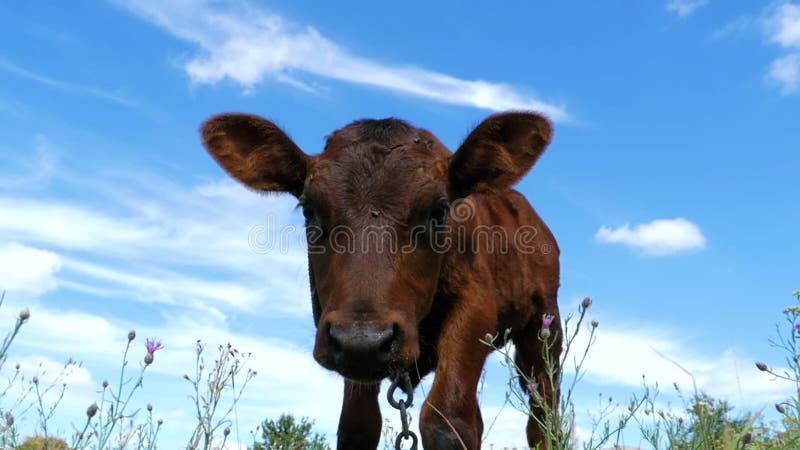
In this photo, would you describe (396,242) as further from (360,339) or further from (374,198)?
(360,339)

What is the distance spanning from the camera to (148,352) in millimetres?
4414

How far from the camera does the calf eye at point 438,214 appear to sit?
6022 mm

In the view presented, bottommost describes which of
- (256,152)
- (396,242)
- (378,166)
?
(396,242)

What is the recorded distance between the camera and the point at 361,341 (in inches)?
188

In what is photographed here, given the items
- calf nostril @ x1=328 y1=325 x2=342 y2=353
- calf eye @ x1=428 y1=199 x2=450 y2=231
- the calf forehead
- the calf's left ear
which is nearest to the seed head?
calf nostril @ x1=328 y1=325 x2=342 y2=353

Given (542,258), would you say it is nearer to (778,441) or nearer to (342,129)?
(342,129)

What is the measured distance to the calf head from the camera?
16.5 feet

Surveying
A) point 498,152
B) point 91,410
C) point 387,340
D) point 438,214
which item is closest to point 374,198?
point 438,214

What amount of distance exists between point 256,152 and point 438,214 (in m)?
1.71

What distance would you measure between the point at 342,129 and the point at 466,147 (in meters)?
1.03

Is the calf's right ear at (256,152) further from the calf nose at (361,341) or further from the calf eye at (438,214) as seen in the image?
the calf nose at (361,341)

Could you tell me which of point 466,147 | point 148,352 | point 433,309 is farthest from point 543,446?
point 148,352

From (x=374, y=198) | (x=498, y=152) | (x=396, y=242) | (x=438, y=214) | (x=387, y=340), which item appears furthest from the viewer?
(x=498, y=152)

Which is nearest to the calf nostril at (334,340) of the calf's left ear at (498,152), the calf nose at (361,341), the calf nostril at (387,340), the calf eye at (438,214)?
the calf nose at (361,341)
